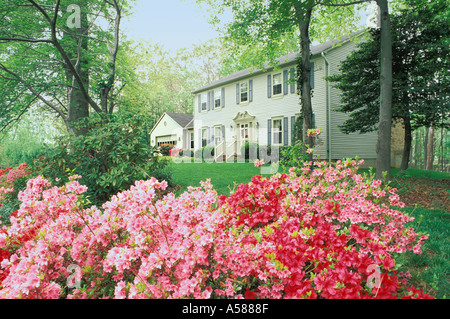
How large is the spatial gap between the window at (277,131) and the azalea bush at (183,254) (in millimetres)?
14249

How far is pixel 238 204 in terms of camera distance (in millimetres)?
2672

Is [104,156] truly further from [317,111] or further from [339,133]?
[339,133]

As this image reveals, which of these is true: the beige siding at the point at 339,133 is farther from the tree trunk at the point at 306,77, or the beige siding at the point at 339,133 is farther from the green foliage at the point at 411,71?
the tree trunk at the point at 306,77

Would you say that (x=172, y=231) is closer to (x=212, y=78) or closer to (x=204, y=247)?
(x=204, y=247)

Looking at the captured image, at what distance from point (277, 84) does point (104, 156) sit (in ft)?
44.2

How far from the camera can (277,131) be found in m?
16.6

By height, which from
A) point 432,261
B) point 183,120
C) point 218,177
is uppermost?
point 183,120

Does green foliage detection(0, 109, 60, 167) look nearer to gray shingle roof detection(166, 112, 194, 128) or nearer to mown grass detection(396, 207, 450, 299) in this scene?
gray shingle roof detection(166, 112, 194, 128)

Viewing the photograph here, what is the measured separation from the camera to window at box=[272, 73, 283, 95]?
16516 millimetres

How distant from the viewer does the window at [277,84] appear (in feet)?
54.2

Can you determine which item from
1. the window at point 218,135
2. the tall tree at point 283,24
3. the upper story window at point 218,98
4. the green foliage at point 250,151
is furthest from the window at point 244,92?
the tall tree at point 283,24

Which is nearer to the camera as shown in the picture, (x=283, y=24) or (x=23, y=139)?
(x=283, y=24)

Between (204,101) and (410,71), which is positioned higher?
(204,101)

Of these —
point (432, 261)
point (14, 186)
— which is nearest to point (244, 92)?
point (14, 186)
